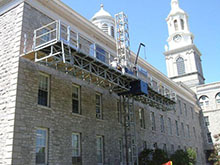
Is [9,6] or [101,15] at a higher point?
[101,15]

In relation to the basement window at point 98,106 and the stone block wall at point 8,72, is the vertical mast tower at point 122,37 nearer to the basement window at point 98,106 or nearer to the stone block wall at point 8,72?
the basement window at point 98,106

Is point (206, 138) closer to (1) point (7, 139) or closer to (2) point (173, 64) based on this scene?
(2) point (173, 64)

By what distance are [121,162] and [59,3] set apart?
1254 centimetres

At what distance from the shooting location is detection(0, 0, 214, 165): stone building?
44.3 feet

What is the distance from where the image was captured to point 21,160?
1286cm

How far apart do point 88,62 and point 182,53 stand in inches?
1855

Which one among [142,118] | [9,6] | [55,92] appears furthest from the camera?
[142,118]


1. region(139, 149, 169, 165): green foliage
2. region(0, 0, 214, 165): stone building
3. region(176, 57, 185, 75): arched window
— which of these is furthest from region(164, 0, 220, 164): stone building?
region(139, 149, 169, 165): green foliage

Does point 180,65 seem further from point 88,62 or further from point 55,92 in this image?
point 55,92

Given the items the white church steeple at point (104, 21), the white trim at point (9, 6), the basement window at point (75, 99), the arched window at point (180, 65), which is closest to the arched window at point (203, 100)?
the arched window at point (180, 65)

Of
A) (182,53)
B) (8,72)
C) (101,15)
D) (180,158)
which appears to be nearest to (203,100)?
(182,53)

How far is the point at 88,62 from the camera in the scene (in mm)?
15516

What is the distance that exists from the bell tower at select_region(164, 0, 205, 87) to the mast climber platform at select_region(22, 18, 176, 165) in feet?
105

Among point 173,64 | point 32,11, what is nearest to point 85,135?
point 32,11
